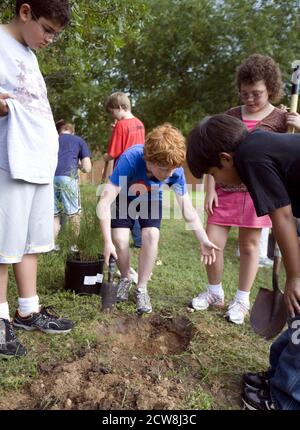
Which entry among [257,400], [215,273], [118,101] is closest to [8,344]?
[257,400]

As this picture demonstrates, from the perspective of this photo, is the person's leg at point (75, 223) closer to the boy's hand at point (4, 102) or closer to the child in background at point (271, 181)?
the boy's hand at point (4, 102)

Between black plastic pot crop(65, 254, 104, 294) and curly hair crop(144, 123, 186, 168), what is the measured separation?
901 mm

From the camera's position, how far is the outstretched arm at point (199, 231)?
105 inches

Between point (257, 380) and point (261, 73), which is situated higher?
point (261, 73)

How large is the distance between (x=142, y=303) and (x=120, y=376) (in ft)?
3.02

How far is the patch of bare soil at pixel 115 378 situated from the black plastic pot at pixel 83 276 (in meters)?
0.48

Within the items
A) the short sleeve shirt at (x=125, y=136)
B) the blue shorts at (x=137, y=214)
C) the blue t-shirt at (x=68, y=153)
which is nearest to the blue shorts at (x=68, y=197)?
the blue t-shirt at (x=68, y=153)

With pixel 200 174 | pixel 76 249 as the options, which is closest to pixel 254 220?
pixel 200 174

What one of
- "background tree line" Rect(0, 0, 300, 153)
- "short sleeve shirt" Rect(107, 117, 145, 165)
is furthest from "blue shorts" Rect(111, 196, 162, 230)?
"background tree line" Rect(0, 0, 300, 153)

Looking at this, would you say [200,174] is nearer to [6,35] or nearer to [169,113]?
[6,35]

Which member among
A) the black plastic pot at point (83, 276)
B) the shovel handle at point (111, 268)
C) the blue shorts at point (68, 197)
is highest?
the blue shorts at point (68, 197)

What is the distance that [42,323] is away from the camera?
7.80 ft

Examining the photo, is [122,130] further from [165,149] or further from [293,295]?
[293,295]

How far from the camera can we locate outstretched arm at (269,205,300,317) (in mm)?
1668
